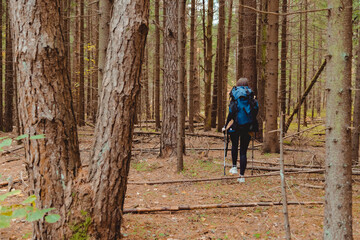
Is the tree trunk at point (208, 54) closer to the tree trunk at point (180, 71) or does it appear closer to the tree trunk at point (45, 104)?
the tree trunk at point (180, 71)

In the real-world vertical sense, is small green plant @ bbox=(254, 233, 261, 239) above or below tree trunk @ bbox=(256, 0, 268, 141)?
below

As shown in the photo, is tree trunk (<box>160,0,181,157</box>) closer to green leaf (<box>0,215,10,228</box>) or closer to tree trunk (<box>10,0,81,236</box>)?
tree trunk (<box>10,0,81,236</box>)

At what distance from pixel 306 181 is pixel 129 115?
481 cm

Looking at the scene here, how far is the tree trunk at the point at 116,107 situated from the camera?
9.09 feet

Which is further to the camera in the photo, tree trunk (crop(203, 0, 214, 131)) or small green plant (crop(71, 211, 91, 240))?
tree trunk (crop(203, 0, 214, 131))

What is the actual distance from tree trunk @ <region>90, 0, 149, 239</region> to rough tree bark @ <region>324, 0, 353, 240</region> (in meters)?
1.90

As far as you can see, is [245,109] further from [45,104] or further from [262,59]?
[262,59]

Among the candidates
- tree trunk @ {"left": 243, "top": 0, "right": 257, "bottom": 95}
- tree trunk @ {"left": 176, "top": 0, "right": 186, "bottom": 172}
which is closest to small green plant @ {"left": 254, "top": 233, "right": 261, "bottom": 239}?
tree trunk @ {"left": 176, "top": 0, "right": 186, "bottom": 172}

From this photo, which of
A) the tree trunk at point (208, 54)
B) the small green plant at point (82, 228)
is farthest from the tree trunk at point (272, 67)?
the small green plant at point (82, 228)

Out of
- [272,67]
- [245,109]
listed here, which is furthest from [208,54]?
[245,109]

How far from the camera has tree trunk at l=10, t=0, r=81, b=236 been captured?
2.51 metres

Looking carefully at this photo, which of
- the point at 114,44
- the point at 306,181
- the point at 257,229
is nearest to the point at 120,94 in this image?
the point at 114,44

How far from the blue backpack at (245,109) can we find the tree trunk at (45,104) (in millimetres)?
3797

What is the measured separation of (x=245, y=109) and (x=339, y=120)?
317cm
